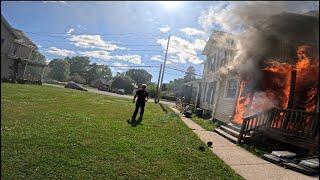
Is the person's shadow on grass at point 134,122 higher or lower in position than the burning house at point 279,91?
lower

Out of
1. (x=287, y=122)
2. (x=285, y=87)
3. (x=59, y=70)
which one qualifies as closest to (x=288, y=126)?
(x=287, y=122)

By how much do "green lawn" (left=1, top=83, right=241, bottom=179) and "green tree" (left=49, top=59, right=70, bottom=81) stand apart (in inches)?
25.9

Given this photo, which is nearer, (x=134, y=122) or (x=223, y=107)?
(x=134, y=122)

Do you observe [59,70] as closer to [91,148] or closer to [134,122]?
[91,148]

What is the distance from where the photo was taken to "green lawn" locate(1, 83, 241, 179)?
6.02m

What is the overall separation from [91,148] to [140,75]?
248 centimetres

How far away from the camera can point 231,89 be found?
754 inches

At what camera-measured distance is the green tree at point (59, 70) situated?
5.04 meters

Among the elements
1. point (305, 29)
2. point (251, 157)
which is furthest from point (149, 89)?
point (251, 157)

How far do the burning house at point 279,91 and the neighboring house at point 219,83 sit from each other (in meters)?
1.30

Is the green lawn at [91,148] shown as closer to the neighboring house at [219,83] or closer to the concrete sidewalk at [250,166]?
the concrete sidewalk at [250,166]

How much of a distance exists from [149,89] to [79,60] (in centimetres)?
126

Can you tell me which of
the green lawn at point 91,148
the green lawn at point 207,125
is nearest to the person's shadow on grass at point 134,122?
the green lawn at point 91,148

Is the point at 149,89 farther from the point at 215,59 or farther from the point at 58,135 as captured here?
the point at 215,59
